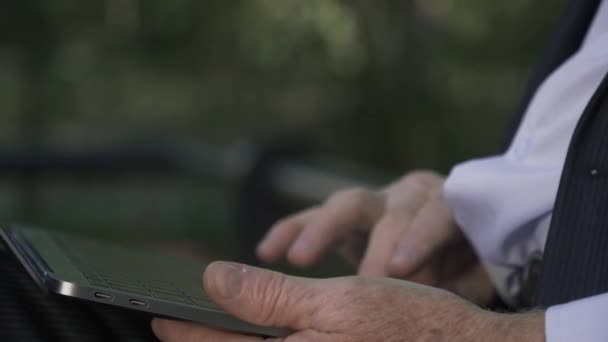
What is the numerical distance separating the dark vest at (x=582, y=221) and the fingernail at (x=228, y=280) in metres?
0.52

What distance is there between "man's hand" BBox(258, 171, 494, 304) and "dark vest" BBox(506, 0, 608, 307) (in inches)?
12.0

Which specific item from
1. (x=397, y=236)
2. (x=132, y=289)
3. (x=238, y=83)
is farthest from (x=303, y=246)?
(x=238, y=83)

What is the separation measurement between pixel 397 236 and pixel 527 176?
275 millimetres

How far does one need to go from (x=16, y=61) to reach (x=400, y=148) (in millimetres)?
3854

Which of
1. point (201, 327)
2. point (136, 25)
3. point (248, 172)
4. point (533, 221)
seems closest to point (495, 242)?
point (533, 221)

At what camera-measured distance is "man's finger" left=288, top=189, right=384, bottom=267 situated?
1.63 m

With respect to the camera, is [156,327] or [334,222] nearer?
[156,327]

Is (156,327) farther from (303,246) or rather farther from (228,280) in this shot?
(303,246)

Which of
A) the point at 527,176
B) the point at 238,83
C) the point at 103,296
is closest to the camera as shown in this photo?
the point at 103,296

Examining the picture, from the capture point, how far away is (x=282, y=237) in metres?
1.69

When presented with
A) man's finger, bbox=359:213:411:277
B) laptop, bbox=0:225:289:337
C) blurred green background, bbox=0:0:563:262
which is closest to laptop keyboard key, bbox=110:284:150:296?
laptop, bbox=0:225:289:337

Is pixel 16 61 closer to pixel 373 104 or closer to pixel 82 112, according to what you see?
pixel 82 112

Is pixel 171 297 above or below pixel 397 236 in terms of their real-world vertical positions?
below

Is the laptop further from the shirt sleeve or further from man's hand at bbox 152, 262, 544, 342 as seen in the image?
the shirt sleeve
